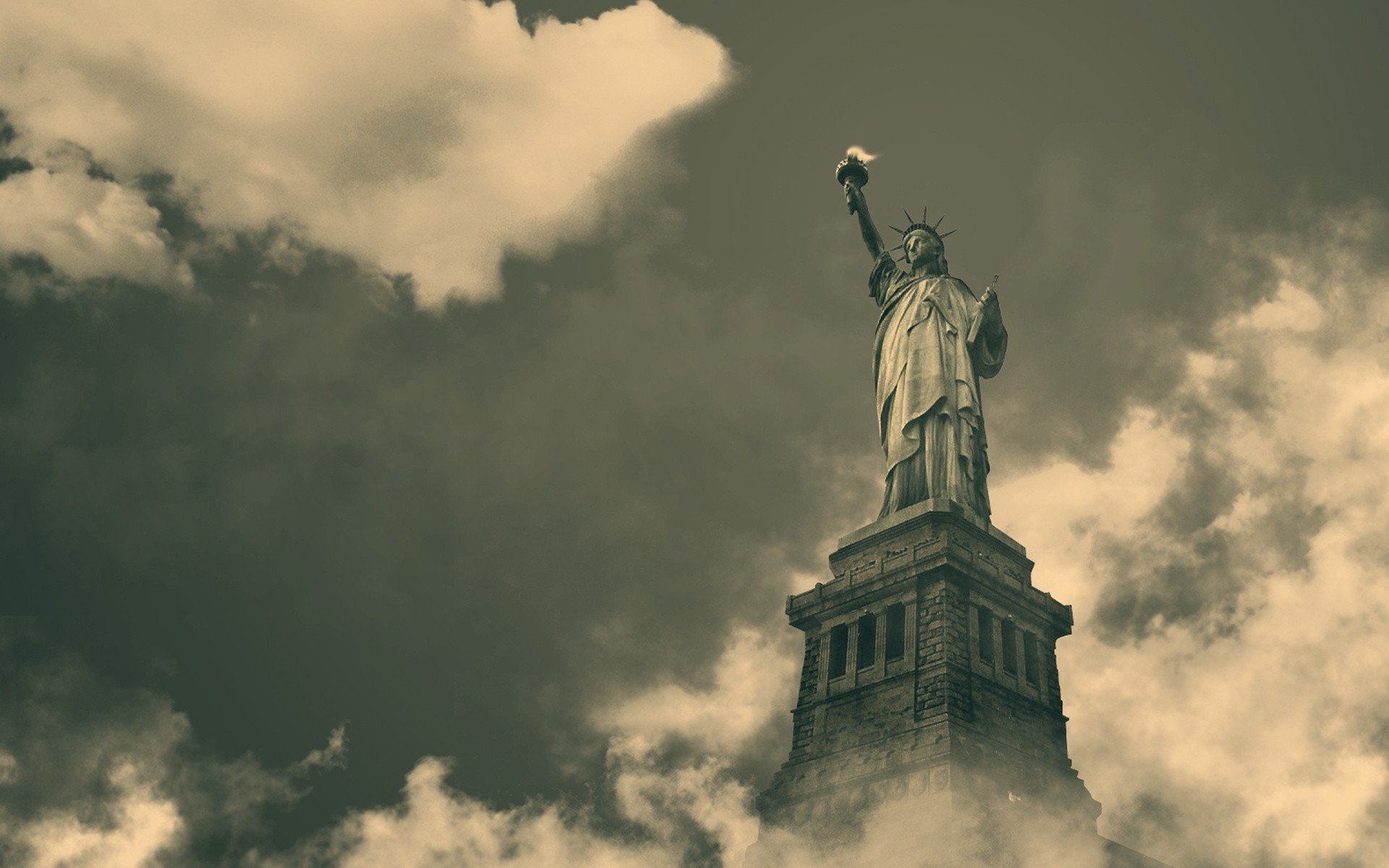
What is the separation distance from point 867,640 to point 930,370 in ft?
24.4

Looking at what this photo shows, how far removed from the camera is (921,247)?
36.8 meters

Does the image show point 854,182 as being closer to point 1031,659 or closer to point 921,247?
point 921,247

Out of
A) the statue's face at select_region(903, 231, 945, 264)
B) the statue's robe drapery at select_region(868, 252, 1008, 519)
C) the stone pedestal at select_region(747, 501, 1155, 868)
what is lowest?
the stone pedestal at select_region(747, 501, 1155, 868)

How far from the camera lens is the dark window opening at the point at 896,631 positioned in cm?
2844

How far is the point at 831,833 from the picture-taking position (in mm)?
26578

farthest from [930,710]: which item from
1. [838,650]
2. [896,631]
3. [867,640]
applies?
[838,650]

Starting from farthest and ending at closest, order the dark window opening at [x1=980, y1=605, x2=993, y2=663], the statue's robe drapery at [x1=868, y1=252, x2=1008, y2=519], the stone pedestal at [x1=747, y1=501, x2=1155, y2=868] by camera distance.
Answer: the statue's robe drapery at [x1=868, y1=252, x2=1008, y2=519] < the dark window opening at [x1=980, y1=605, x2=993, y2=663] < the stone pedestal at [x1=747, y1=501, x2=1155, y2=868]

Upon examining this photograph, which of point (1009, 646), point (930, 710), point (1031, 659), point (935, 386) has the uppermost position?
point (935, 386)

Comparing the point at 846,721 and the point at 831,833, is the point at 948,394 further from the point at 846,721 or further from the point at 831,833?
the point at 831,833

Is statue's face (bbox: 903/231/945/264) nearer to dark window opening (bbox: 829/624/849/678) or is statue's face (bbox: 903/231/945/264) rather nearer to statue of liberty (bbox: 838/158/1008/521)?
statue of liberty (bbox: 838/158/1008/521)

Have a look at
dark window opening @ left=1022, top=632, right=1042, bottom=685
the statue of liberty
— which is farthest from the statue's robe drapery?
dark window opening @ left=1022, top=632, right=1042, bottom=685

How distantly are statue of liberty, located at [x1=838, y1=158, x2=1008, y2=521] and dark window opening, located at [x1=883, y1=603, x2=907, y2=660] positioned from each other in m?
3.04

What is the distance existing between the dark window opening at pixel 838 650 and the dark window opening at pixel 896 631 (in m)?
1.18

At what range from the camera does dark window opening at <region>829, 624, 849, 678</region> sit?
96.8 feet
